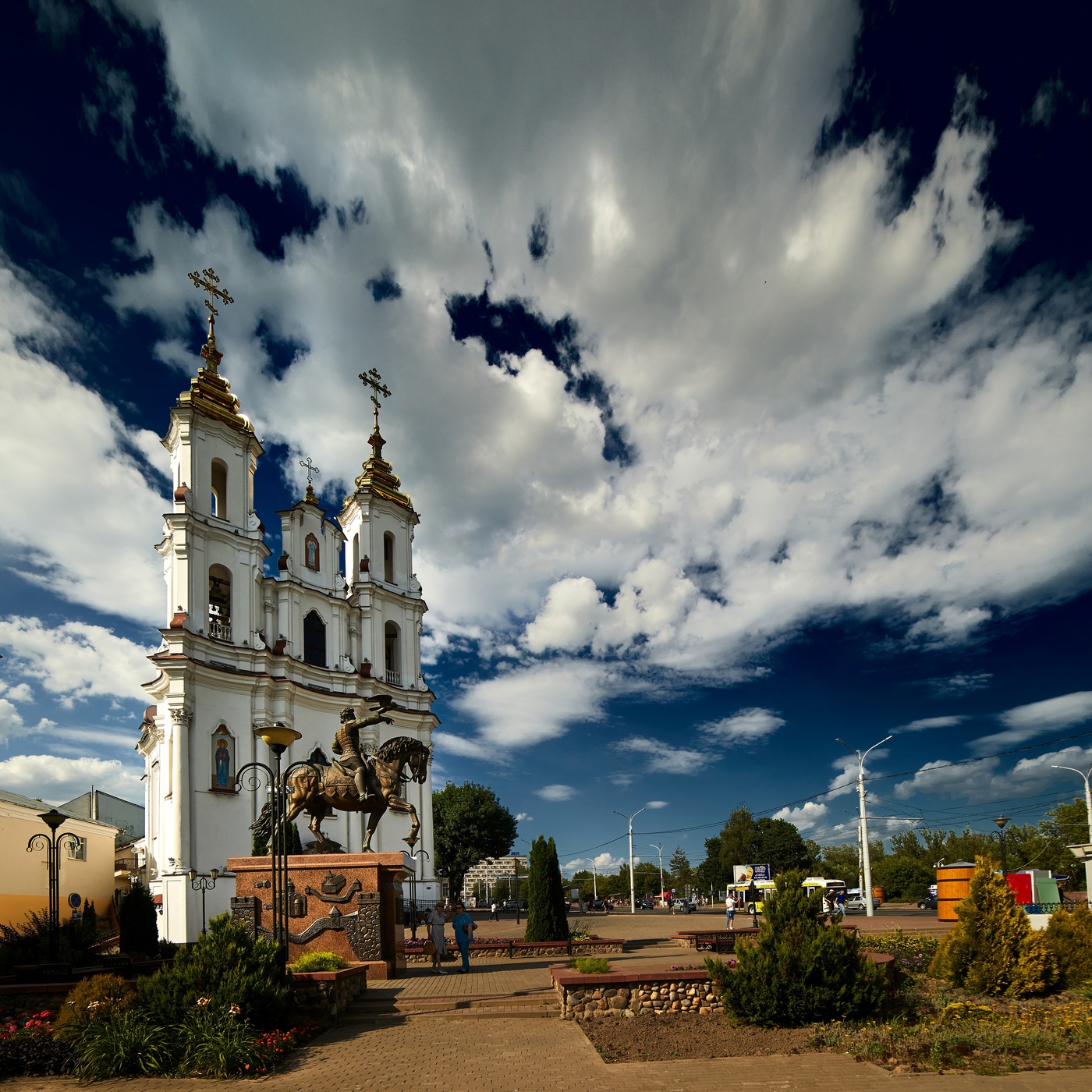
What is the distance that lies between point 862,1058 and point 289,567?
125 feet

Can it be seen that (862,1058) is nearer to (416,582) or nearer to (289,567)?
(289,567)

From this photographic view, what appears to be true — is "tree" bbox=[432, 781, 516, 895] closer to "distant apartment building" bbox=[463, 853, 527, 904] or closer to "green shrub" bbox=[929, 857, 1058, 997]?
"distant apartment building" bbox=[463, 853, 527, 904]

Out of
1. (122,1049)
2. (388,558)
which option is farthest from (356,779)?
(388,558)

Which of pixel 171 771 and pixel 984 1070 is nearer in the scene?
pixel 984 1070

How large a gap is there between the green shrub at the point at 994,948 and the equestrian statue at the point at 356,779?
437 inches

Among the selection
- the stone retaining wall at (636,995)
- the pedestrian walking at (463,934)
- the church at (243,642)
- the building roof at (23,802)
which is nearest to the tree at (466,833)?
the church at (243,642)

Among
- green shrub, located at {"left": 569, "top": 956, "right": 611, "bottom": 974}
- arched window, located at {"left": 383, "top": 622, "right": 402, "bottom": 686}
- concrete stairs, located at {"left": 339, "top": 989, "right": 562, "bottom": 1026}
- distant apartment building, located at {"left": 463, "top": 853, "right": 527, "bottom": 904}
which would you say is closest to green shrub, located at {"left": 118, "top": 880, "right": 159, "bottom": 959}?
concrete stairs, located at {"left": 339, "top": 989, "right": 562, "bottom": 1026}

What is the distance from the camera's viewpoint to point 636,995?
1262 cm

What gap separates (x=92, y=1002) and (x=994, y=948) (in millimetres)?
13222

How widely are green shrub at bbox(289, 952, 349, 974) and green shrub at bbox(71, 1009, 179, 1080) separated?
376 cm

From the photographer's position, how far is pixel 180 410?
129 ft

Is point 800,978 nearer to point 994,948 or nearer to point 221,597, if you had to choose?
point 994,948

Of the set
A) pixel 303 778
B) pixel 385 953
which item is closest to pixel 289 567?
pixel 303 778

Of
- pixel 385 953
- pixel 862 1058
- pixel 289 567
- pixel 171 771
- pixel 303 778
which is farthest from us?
pixel 289 567
